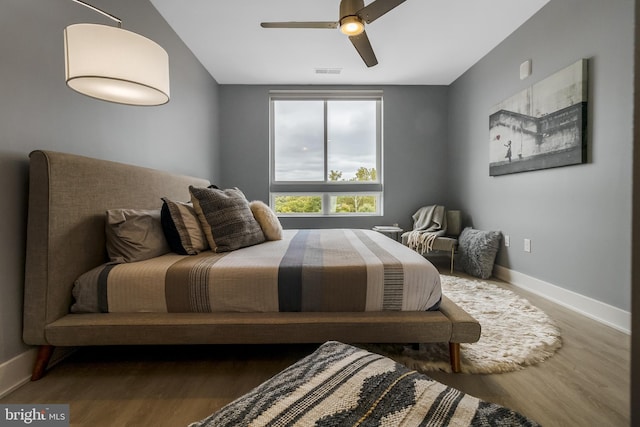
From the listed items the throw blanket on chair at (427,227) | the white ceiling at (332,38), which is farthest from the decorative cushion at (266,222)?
the throw blanket on chair at (427,227)

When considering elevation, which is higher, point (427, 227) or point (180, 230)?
point (180, 230)

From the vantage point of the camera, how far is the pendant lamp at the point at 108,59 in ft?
3.96

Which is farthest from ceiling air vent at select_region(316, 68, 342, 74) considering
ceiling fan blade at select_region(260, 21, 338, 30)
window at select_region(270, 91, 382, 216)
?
ceiling fan blade at select_region(260, 21, 338, 30)

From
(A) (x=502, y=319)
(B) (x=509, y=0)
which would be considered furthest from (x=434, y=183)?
(A) (x=502, y=319)

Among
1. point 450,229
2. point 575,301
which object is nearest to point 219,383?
point 575,301

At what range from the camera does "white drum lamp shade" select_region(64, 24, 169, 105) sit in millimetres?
1208

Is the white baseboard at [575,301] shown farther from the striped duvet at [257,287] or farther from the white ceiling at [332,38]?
the white ceiling at [332,38]

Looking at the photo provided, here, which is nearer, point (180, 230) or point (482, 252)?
point (180, 230)

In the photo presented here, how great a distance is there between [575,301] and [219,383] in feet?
8.81

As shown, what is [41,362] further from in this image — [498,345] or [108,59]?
[498,345]

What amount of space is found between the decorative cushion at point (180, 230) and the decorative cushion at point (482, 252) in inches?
115

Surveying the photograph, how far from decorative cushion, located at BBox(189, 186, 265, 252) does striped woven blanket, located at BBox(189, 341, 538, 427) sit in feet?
3.71

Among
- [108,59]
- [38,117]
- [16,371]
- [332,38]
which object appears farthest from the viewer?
[332,38]

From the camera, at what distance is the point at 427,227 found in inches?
156
